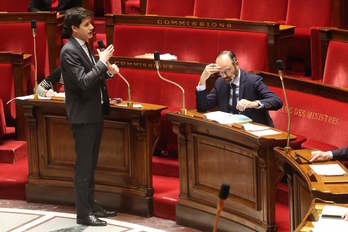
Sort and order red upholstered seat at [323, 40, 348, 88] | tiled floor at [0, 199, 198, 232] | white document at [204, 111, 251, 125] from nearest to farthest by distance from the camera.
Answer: white document at [204, 111, 251, 125] → tiled floor at [0, 199, 198, 232] → red upholstered seat at [323, 40, 348, 88]

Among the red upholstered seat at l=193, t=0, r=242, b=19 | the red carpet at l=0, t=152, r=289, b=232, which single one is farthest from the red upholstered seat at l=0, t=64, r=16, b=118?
the red upholstered seat at l=193, t=0, r=242, b=19

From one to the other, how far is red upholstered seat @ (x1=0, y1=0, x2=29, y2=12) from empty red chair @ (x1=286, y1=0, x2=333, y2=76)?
4.95ft

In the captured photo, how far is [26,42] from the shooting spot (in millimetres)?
3477

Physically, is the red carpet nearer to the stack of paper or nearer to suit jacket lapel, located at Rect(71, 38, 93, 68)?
suit jacket lapel, located at Rect(71, 38, 93, 68)

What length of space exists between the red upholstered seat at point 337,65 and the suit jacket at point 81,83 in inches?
32.2

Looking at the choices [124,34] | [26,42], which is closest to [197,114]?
[124,34]

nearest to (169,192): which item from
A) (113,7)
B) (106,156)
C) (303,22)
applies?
(106,156)

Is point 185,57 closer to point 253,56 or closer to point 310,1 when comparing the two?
point 253,56

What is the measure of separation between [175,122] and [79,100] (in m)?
0.32

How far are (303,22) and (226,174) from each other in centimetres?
113

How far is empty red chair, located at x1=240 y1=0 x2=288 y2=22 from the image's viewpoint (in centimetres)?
330

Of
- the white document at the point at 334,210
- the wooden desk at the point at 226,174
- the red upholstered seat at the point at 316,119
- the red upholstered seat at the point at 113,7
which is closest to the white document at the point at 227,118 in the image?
the wooden desk at the point at 226,174

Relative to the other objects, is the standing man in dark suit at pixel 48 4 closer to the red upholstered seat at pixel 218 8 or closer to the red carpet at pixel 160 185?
the red upholstered seat at pixel 218 8

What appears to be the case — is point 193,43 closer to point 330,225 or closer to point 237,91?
point 237,91
